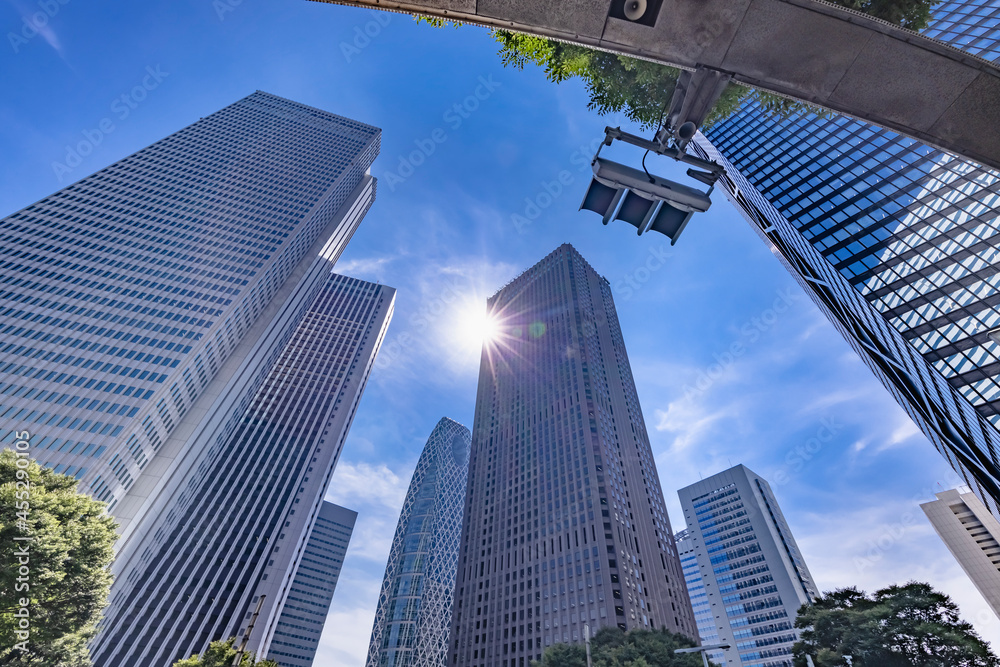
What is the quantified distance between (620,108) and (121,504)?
76511 millimetres

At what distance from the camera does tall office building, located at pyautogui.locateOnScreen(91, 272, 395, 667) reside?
7362cm

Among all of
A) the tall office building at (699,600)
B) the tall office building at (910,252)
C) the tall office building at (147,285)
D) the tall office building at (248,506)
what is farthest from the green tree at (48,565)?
the tall office building at (699,600)

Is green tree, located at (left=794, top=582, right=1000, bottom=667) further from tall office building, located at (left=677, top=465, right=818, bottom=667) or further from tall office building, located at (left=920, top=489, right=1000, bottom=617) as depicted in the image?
tall office building, located at (left=920, top=489, right=1000, bottom=617)

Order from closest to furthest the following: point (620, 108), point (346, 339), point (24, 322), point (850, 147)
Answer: point (620, 108)
point (850, 147)
point (24, 322)
point (346, 339)

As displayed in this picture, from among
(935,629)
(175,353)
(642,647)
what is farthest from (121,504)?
(935,629)

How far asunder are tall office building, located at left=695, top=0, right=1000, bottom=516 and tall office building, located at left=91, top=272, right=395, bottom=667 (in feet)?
254

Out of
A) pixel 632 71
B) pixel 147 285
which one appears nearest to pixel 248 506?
pixel 147 285

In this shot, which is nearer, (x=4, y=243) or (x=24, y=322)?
(x=24, y=322)

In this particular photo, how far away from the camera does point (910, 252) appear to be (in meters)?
46.5

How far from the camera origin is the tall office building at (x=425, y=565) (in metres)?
134

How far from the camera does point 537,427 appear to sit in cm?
9600

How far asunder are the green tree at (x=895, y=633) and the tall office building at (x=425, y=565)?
392ft

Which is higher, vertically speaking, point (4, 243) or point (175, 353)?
point (4, 243)

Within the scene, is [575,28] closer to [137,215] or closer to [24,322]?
[24,322]
